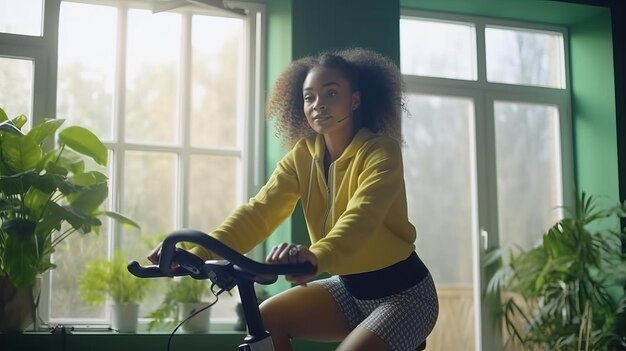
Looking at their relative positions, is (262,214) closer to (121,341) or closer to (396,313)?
(396,313)

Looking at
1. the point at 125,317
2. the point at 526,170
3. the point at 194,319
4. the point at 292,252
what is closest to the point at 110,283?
the point at 125,317

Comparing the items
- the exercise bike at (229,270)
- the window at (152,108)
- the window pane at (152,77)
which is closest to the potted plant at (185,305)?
the window at (152,108)

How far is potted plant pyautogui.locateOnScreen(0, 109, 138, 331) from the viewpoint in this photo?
2.88 meters

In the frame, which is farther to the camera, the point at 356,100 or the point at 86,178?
the point at 86,178

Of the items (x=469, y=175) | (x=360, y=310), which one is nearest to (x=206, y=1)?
(x=469, y=175)

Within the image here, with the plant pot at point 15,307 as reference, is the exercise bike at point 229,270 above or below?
above

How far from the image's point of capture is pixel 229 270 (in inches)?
63.2

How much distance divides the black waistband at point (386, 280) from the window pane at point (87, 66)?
6.39ft

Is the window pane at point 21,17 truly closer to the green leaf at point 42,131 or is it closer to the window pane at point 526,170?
the green leaf at point 42,131

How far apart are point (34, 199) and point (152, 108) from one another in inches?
33.4

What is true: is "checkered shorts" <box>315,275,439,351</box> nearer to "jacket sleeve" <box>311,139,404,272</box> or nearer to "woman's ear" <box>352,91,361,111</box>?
"jacket sleeve" <box>311,139,404,272</box>

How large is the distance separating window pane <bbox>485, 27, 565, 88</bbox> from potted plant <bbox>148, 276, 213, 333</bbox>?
2.06 meters

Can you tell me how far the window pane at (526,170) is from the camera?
4496mm

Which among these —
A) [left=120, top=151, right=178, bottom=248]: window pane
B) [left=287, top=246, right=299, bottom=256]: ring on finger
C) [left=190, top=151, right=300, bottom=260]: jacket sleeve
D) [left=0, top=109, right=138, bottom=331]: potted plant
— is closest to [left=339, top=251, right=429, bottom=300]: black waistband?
[left=190, top=151, right=300, bottom=260]: jacket sleeve
